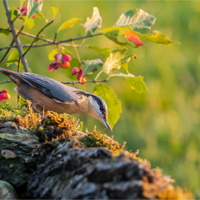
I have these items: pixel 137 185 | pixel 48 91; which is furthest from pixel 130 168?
pixel 48 91

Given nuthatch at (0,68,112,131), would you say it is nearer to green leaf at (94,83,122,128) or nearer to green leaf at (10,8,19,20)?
green leaf at (94,83,122,128)

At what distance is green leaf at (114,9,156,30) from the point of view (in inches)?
81.9

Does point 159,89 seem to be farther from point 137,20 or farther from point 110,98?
point 137,20

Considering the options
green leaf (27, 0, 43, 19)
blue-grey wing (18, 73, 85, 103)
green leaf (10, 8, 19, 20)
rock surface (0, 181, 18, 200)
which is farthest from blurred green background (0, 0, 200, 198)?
rock surface (0, 181, 18, 200)

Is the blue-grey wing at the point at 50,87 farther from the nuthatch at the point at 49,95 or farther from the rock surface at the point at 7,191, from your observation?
the rock surface at the point at 7,191

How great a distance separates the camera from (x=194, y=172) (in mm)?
4094

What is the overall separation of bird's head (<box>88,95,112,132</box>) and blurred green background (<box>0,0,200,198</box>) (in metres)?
1.32

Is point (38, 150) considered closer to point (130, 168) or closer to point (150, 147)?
point (130, 168)

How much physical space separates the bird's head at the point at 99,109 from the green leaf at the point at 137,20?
0.68 metres

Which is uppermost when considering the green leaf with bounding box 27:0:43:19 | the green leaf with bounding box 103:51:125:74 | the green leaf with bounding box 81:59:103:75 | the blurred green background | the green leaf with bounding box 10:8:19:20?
the green leaf with bounding box 27:0:43:19

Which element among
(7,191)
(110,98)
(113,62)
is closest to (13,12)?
(113,62)

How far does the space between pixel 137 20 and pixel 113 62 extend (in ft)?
1.24

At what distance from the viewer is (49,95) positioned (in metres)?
2.42

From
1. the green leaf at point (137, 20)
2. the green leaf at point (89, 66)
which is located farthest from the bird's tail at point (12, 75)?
the green leaf at point (137, 20)
